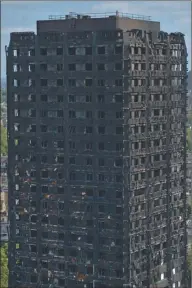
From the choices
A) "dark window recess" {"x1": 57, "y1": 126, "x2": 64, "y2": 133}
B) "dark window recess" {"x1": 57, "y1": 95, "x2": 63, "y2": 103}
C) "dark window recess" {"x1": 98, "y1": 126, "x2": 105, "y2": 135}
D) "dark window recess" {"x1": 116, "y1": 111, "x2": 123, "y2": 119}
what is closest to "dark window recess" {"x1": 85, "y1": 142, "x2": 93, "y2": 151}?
"dark window recess" {"x1": 98, "y1": 126, "x2": 105, "y2": 135}

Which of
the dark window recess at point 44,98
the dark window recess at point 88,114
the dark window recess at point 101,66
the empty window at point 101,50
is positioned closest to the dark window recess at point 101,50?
the empty window at point 101,50

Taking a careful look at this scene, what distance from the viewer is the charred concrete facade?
169 feet

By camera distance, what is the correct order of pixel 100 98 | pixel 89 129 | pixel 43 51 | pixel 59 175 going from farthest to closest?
pixel 59 175, pixel 43 51, pixel 89 129, pixel 100 98

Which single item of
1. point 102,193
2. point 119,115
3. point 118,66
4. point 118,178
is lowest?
point 102,193

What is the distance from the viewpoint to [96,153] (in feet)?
171

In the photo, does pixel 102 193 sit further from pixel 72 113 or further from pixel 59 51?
pixel 59 51

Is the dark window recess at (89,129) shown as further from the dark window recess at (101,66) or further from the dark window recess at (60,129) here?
the dark window recess at (101,66)

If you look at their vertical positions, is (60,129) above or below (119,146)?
above

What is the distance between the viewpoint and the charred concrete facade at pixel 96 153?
169ft

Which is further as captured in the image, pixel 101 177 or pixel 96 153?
pixel 101 177

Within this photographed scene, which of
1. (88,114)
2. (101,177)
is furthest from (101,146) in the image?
(88,114)

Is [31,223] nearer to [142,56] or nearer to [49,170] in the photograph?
[49,170]

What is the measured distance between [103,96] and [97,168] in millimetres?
4089

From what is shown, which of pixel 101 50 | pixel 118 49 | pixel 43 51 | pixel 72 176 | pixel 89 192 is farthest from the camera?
pixel 72 176
